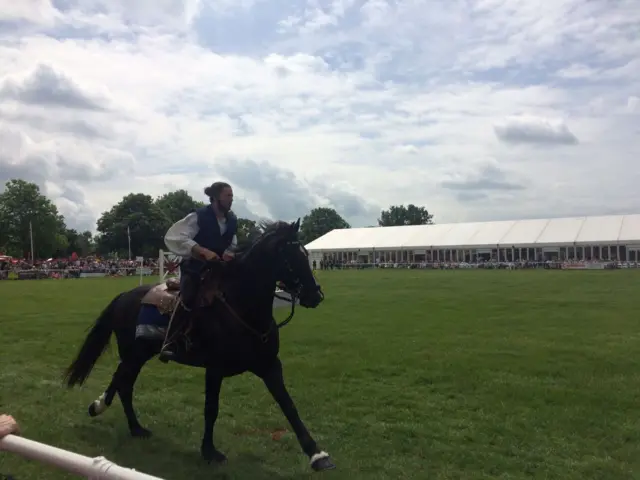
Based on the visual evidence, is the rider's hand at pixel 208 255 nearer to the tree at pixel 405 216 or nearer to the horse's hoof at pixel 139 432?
the horse's hoof at pixel 139 432

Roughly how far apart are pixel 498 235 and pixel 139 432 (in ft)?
216

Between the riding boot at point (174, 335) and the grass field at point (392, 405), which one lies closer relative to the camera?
the grass field at point (392, 405)

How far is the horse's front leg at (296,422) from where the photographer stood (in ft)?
18.1

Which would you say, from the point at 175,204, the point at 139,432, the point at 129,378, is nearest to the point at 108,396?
the point at 129,378

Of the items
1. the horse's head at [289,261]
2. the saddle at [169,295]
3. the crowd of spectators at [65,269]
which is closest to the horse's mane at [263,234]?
the horse's head at [289,261]

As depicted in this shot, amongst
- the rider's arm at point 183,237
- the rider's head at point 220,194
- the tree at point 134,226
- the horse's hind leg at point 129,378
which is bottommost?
the horse's hind leg at point 129,378

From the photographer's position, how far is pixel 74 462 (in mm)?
3016

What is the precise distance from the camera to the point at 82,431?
23.5ft

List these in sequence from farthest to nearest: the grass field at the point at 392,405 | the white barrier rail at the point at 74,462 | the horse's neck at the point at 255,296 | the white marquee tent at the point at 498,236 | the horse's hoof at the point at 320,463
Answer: the white marquee tent at the point at 498,236 < the grass field at the point at 392,405 < the horse's neck at the point at 255,296 < the horse's hoof at the point at 320,463 < the white barrier rail at the point at 74,462

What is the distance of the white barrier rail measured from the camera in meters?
2.80

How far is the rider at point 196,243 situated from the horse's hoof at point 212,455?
3.30ft

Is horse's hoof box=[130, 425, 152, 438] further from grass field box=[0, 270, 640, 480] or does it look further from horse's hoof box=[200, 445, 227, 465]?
horse's hoof box=[200, 445, 227, 465]

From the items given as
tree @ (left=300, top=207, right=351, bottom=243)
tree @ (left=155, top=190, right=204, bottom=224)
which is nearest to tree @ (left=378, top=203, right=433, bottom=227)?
tree @ (left=300, top=207, right=351, bottom=243)

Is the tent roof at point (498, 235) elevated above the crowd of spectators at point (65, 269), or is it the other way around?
the tent roof at point (498, 235)
